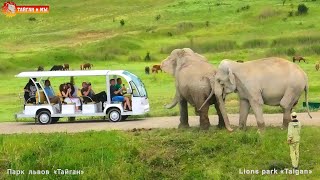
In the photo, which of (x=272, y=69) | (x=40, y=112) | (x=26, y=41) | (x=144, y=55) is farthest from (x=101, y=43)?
(x=272, y=69)

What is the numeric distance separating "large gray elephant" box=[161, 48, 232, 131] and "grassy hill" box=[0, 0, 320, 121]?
5303 millimetres

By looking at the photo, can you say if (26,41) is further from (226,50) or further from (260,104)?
(260,104)

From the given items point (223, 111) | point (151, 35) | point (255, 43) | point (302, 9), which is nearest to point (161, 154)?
point (223, 111)

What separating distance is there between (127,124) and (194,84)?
11.3 feet

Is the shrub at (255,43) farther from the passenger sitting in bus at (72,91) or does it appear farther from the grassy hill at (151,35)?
the passenger sitting in bus at (72,91)

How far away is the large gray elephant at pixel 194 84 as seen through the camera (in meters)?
18.3

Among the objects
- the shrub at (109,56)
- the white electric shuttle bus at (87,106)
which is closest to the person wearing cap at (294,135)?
the white electric shuttle bus at (87,106)

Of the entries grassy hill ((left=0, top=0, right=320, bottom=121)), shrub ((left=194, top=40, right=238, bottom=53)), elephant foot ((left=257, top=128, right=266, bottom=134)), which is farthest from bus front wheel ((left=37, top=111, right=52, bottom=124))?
shrub ((left=194, top=40, right=238, bottom=53))

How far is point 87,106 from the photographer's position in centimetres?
2205

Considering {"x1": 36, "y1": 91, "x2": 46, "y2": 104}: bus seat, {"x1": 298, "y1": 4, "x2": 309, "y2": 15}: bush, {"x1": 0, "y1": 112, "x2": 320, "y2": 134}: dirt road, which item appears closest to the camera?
{"x1": 0, "y1": 112, "x2": 320, "y2": 134}: dirt road

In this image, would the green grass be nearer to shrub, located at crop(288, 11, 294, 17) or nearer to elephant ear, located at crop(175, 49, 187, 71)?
elephant ear, located at crop(175, 49, 187, 71)

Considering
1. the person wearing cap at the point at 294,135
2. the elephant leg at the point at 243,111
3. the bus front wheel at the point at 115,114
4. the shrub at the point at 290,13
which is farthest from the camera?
the shrub at the point at 290,13

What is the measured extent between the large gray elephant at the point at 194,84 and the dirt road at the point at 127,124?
124 cm

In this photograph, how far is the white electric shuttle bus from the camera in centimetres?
2192
